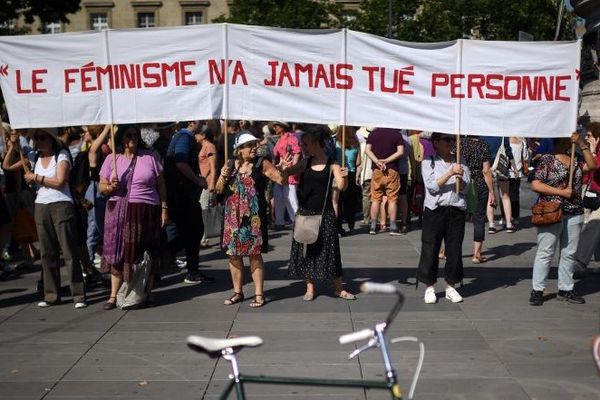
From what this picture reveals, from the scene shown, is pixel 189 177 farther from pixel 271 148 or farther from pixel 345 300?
pixel 271 148

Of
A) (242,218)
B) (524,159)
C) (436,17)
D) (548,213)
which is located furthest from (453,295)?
(436,17)

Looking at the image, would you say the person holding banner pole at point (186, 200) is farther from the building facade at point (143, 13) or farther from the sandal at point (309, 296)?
the building facade at point (143, 13)

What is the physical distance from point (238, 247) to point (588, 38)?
9.61 metres

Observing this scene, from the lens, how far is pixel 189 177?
10.3 m

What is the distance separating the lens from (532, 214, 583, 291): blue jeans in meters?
8.82

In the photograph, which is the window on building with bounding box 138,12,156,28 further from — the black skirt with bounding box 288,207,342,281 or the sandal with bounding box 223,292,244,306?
the black skirt with bounding box 288,207,342,281

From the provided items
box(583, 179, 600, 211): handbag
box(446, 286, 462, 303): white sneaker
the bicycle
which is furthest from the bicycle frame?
box(583, 179, 600, 211): handbag

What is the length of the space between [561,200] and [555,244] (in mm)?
452

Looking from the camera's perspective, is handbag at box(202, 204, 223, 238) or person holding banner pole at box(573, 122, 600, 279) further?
handbag at box(202, 204, 223, 238)

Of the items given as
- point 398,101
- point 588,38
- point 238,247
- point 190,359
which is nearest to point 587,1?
point 588,38

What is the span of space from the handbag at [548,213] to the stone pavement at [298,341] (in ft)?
2.67

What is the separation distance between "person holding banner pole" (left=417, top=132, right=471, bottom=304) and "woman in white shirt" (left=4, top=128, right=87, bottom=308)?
3339 millimetres

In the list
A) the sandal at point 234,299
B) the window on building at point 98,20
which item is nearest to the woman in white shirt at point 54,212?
the sandal at point 234,299

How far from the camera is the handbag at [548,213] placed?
8.72 m
